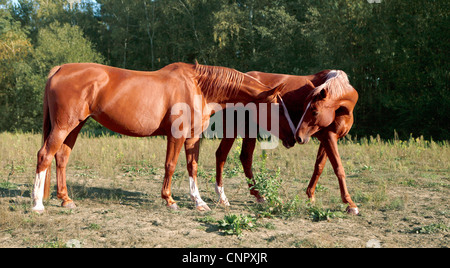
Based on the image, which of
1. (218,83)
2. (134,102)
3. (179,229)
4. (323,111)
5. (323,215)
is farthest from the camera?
(218,83)

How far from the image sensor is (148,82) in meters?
5.18

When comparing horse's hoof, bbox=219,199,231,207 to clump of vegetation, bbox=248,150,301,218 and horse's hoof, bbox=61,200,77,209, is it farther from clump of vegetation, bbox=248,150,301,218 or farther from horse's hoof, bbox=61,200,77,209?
horse's hoof, bbox=61,200,77,209

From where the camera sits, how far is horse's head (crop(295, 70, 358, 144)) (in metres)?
4.83

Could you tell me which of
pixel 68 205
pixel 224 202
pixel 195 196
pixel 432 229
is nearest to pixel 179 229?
pixel 195 196

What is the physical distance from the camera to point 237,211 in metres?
5.11

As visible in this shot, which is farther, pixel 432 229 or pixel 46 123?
pixel 46 123

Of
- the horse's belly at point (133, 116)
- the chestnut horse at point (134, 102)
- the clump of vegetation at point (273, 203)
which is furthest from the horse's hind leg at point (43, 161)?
the clump of vegetation at point (273, 203)

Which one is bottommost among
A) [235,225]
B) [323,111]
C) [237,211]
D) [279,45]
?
[237,211]

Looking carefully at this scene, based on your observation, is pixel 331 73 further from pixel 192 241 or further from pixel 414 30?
pixel 414 30

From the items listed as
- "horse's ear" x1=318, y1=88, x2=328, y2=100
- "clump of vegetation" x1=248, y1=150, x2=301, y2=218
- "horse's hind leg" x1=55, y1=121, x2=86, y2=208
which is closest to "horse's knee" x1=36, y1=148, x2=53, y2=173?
"horse's hind leg" x1=55, y1=121, x2=86, y2=208

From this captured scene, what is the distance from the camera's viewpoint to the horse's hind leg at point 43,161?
4.73 m

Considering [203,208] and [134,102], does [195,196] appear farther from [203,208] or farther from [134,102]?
[134,102]

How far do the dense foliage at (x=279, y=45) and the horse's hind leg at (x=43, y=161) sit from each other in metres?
16.5

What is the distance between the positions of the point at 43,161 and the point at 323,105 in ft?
12.9
